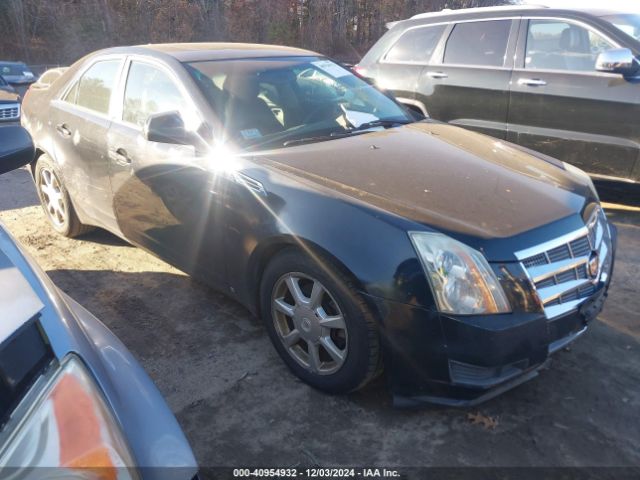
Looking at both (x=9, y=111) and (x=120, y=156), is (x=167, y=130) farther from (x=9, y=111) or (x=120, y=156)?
(x=9, y=111)

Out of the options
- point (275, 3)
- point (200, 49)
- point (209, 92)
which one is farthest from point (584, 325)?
point (275, 3)

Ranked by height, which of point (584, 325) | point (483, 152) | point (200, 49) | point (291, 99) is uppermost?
point (200, 49)

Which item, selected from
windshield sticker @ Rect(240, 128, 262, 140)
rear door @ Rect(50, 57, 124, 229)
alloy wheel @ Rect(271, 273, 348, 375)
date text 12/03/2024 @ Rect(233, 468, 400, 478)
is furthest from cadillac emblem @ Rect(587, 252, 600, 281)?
rear door @ Rect(50, 57, 124, 229)

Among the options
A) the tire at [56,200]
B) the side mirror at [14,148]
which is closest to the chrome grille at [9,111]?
the tire at [56,200]

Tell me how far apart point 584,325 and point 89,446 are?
89.7 inches

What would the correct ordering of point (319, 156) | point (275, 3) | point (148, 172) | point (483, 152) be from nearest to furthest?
point (319, 156), point (483, 152), point (148, 172), point (275, 3)

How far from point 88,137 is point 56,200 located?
3.50ft

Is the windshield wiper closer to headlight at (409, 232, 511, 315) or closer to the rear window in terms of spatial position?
headlight at (409, 232, 511, 315)

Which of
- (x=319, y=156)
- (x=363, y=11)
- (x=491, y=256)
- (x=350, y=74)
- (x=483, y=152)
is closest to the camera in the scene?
(x=491, y=256)

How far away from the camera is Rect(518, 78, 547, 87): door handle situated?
5488mm

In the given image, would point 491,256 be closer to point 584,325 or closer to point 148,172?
point 584,325

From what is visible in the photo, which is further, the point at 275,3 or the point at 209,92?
the point at 275,3

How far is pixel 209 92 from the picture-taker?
340 centimetres

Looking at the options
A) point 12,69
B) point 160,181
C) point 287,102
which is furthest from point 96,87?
point 12,69
